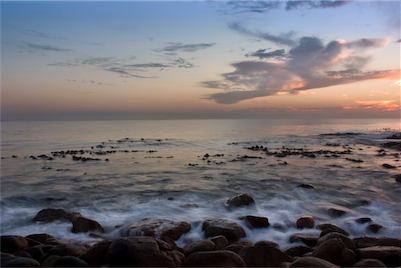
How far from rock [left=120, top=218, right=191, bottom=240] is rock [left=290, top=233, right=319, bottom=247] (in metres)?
3.28

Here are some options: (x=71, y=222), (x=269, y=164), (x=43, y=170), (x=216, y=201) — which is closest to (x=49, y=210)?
(x=71, y=222)

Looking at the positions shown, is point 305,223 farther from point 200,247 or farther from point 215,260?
point 215,260

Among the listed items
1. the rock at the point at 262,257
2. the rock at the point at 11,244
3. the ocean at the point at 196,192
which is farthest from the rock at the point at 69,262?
the rock at the point at 262,257

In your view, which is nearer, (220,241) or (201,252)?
(201,252)

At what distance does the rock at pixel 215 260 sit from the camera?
204 inches

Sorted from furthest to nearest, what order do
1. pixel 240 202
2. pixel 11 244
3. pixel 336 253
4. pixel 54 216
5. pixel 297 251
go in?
1. pixel 240 202
2. pixel 54 216
3. pixel 297 251
4. pixel 11 244
5. pixel 336 253

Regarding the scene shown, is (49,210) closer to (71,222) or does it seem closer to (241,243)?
(71,222)

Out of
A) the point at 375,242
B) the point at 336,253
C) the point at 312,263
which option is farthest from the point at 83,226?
the point at 375,242

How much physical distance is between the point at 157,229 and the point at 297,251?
4046 mm

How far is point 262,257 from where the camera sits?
5.71 meters

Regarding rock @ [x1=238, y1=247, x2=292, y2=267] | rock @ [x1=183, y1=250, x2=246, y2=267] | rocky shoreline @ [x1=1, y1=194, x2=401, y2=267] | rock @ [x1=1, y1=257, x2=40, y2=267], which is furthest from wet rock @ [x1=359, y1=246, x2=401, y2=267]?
rock @ [x1=1, y1=257, x2=40, y2=267]

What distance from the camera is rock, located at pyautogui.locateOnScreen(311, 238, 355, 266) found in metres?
5.64

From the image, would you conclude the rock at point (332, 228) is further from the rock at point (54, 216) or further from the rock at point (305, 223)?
the rock at point (54, 216)

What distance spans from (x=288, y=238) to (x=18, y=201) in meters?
12.1
